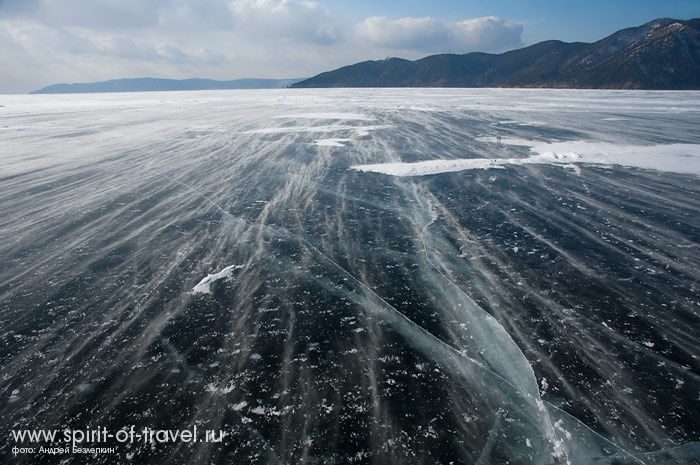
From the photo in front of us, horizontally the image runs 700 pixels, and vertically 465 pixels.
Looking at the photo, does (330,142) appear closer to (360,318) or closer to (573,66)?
(360,318)

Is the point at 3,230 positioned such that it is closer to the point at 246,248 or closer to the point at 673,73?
the point at 246,248

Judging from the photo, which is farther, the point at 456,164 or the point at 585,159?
the point at 585,159

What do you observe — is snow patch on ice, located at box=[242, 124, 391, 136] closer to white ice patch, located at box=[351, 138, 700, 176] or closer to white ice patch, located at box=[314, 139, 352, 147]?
white ice patch, located at box=[314, 139, 352, 147]

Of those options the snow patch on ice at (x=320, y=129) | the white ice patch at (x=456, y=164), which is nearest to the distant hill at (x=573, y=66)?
the snow patch on ice at (x=320, y=129)

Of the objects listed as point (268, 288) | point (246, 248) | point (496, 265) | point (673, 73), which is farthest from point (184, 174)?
point (673, 73)

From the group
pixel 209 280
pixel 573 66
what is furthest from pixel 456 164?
pixel 573 66

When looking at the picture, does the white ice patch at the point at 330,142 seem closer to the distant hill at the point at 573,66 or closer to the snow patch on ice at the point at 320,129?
the snow patch on ice at the point at 320,129
